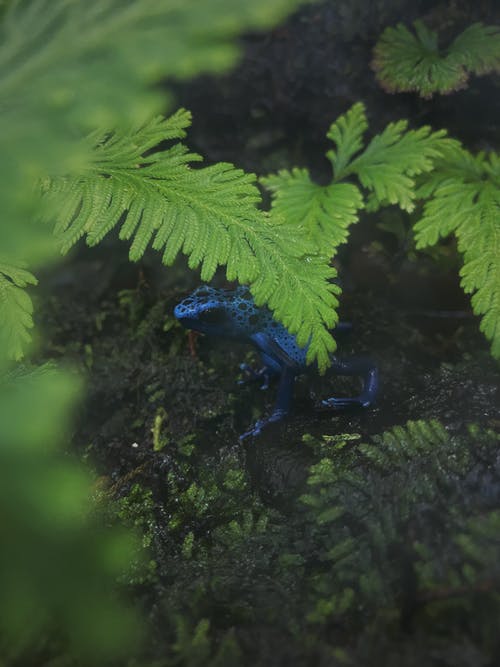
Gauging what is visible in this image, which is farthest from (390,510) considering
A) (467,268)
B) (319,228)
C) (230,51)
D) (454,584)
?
(230,51)

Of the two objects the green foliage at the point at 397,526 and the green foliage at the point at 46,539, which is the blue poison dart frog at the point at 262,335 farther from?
the green foliage at the point at 46,539

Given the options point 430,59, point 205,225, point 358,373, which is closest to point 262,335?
point 358,373

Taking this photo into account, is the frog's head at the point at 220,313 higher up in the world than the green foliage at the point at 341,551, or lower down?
higher up

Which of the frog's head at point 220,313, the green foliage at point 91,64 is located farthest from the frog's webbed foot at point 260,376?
the green foliage at point 91,64

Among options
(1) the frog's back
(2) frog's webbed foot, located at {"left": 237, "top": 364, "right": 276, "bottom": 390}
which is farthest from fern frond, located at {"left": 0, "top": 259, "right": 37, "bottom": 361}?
(2) frog's webbed foot, located at {"left": 237, "top": 364, "right": 276, "bottom": 390}

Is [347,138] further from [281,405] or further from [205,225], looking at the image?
[281,405]

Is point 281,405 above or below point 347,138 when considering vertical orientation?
below

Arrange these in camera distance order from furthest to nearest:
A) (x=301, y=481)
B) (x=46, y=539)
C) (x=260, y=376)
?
(x=260, y=376) → (x=301, y=481) → (x=46, y=539)
